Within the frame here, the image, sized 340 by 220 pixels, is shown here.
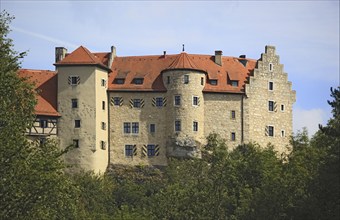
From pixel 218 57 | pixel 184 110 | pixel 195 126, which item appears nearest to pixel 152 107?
pixel 184 110

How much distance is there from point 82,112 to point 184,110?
9616mm

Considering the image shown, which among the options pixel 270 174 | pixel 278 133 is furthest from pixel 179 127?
pixel 270 174

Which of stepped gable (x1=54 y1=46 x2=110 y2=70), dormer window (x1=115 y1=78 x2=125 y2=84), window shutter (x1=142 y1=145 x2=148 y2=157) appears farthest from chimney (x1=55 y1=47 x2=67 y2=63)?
window shutter (x1=142 y1=145 x2=148 y2=157)

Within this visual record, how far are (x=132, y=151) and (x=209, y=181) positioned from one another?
14.1 metres

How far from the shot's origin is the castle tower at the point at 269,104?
96625mm

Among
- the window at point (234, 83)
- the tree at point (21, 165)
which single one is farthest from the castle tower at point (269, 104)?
the tree at point (21, 165)

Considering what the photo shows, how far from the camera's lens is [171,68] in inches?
3730

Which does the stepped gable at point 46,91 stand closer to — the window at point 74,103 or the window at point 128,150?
the window at point 74,103

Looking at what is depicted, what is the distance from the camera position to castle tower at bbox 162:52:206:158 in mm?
93250

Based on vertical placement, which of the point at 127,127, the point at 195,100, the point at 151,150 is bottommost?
the point at 151,150

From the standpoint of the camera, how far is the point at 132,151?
94.1 metres

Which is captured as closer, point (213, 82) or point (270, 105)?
point (213, 82)

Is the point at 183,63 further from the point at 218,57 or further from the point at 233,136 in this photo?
the point at 233,136

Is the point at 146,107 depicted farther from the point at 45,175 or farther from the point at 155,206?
the point at 45,175
